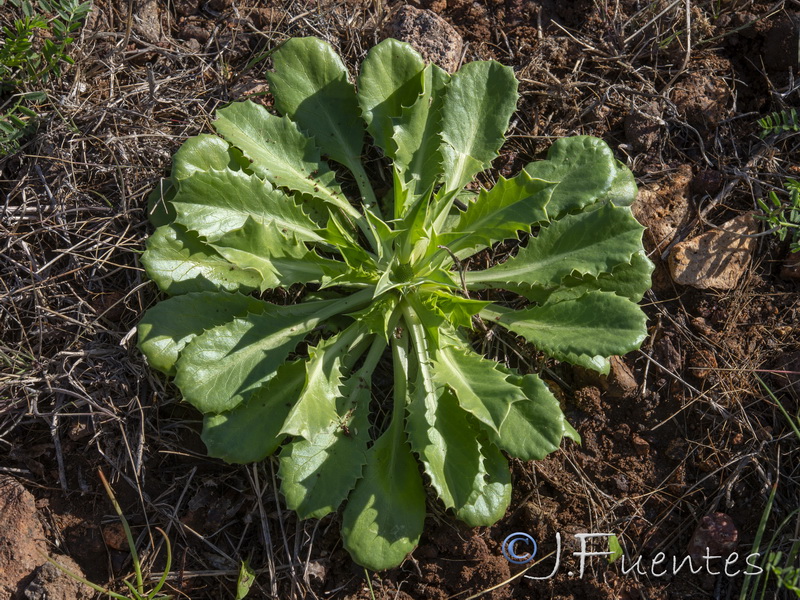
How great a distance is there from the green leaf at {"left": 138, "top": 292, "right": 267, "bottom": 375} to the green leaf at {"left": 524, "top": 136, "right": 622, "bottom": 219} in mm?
1341

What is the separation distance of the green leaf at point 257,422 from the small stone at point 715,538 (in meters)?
1.77

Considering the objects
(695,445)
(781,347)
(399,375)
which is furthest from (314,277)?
(781,347)

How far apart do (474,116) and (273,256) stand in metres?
1.09

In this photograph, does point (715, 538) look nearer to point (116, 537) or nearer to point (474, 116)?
point (474, 116)

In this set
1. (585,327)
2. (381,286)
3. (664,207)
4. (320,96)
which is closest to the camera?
(381,286)

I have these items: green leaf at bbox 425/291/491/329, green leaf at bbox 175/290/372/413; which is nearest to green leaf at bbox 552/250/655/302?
green leaf at bbox 425/291/491/329

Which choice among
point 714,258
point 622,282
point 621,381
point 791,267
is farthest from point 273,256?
point 791,267

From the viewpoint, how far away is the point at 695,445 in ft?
10.1

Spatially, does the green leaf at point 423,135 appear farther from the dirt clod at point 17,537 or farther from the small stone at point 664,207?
the dirt clod at point 17,537

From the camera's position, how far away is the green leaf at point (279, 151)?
300 cm

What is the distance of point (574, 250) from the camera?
2934 mm

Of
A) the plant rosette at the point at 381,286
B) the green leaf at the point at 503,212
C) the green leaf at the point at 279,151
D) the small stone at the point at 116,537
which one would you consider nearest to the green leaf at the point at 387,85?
the plant rosette at the point at 381,286

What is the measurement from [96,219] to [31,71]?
77 centimetres

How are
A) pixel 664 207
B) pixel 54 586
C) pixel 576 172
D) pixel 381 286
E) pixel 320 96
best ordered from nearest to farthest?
pixel 381 286, pixel 54 586, pixel 576 172, pixel 320 96, pixel 664 207
